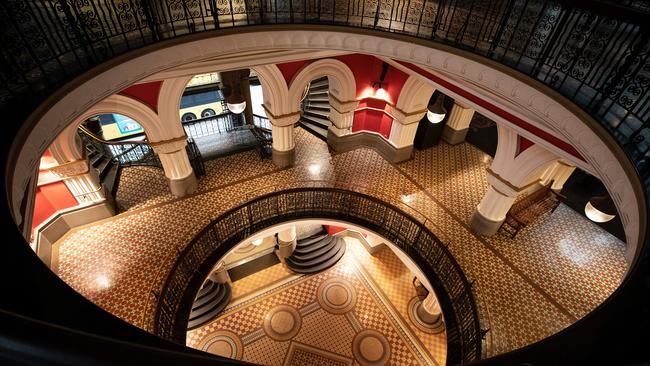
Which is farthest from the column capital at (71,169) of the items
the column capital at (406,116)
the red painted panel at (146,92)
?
the column capital at (406,116)

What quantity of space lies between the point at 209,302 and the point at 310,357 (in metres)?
3.05

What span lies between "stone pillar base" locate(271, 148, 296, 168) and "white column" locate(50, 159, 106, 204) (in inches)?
148

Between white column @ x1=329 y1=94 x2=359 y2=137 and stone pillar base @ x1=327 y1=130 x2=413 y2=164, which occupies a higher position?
white column @ x1=329 y1=94 x2=359 y2=137

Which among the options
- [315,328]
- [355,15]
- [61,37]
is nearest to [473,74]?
[355,15]

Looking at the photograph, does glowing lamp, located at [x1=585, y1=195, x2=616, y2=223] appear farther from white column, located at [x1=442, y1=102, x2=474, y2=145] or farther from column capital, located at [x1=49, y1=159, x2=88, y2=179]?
column capital, located at [x1=49, y1=159, x2=88, y2=179]

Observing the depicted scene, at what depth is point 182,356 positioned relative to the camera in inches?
31.4

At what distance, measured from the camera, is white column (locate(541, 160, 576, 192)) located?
740cm

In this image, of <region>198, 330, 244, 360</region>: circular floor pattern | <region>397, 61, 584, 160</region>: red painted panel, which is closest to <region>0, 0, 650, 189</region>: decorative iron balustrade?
<region>397, 61, 584, 160</region>: red painted panel

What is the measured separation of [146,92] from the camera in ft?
19.7

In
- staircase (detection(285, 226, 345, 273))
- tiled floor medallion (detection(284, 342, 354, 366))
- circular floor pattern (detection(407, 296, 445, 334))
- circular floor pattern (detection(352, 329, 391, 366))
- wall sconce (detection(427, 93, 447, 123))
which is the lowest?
tiled floor medallion (detection(284, 342, 354, 366))

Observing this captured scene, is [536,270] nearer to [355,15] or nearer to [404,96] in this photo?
[404,96]

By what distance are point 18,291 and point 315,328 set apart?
8139 mm

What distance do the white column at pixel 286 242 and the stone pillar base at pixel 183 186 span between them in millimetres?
2989

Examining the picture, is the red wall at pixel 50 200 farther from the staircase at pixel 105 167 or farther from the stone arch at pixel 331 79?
the stone arch at pixel 331 79
